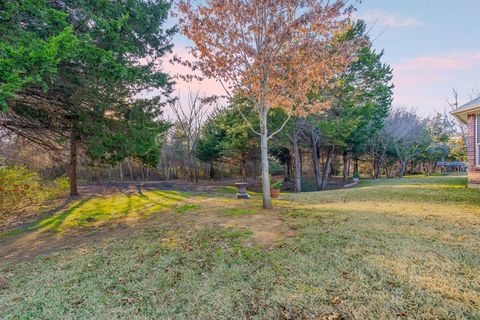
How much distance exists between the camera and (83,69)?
610cm

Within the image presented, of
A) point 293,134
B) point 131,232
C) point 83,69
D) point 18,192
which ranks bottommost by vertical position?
point 131,232

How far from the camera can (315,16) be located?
242 inches

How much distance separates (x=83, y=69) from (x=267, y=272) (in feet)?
20.7

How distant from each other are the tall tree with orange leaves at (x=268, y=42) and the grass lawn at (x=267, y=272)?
3.01 meters

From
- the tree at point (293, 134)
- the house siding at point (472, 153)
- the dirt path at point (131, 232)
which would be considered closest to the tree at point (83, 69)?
the dirt path at point (131, 232)

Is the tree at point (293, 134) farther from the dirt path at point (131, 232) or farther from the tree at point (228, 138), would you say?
the dirt path at point (131, 232)

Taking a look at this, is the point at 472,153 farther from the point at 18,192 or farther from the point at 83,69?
the point at 18,192

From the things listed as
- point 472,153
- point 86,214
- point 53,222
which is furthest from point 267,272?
point 472,153

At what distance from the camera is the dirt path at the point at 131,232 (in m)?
4.76

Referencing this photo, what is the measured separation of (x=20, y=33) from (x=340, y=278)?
21.1ft

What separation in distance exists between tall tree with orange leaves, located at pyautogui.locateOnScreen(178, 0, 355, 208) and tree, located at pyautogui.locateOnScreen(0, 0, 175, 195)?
1.64m

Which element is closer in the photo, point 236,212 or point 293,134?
point 236,212

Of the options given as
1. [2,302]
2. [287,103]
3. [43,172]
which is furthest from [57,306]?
[43,172]

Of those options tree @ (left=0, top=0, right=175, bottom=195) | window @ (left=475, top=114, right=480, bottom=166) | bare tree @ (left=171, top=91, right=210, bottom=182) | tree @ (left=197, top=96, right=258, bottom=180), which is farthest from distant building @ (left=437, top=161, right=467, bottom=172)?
tree @ (left=0, top=0, right=175, bottom=195)
